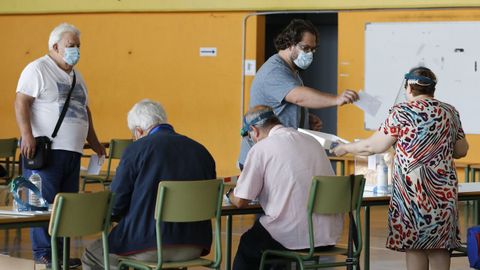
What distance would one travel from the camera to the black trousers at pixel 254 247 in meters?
5.23

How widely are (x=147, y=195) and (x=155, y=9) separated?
862 centimetres

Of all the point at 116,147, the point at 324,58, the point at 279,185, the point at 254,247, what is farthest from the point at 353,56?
the point at 279,185

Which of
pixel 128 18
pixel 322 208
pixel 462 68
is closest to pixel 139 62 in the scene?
pixel 128 18

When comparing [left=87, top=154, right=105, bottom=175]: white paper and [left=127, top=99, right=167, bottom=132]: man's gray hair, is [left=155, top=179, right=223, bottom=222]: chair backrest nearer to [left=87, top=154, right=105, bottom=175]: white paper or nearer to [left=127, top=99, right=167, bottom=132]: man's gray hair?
[left=127, top=99, right=167, bottom=132]: man's gray hair

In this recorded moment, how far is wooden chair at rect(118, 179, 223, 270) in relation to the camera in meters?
4.74

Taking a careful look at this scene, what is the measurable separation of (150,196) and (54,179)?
1.56m

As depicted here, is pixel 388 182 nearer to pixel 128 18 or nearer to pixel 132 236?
pixel 132 236

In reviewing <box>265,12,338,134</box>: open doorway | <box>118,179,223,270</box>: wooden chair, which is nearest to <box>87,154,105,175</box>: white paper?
<box>118,179,223,270</box>: wooden chair

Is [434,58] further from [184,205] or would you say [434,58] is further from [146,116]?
[184,205]

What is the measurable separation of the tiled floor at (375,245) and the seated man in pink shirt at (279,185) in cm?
216

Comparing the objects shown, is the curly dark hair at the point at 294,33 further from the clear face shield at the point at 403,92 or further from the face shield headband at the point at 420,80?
the face shield headband at the point at 420,80

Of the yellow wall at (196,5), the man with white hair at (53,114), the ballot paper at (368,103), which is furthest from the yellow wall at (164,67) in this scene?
the ballot paper at (368,103)

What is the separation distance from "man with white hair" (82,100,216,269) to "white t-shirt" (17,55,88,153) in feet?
4.81

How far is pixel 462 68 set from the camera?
38.0 ft
